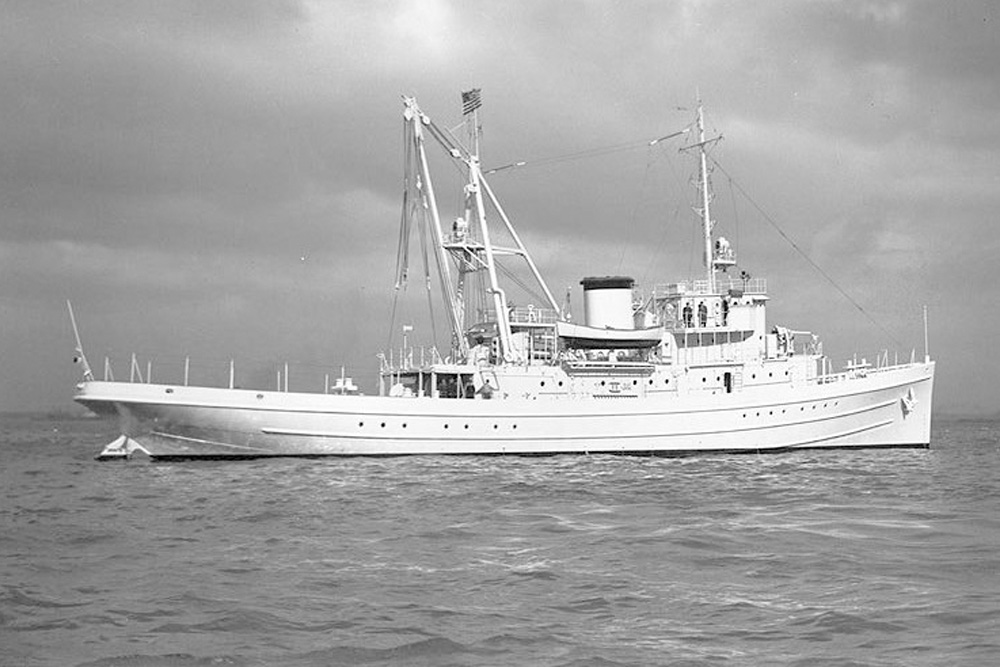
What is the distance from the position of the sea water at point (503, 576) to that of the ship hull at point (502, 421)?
964cm

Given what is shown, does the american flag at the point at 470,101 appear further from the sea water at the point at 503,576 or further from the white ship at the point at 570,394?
the sea water at the point at 503,576

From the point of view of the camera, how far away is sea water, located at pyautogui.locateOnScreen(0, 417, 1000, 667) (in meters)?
9.54

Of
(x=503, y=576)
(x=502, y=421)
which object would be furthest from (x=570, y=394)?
(x=503, y=576)

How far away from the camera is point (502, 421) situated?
3722cm

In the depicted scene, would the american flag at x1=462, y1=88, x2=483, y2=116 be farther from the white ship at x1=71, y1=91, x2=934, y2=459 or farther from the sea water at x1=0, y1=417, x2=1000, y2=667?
the sea water at x1=0, y1=417, x2=1000, y2=667

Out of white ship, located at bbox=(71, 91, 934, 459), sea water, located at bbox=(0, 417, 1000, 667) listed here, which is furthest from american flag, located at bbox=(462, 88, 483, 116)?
sea water, located at bbox=(0, 417, 1000, 667)

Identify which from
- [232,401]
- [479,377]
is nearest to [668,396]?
[479,377]

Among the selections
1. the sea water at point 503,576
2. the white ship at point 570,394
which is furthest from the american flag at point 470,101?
the sea water at point 503,576

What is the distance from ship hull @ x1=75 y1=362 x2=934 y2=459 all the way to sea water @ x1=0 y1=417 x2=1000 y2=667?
9.64 m

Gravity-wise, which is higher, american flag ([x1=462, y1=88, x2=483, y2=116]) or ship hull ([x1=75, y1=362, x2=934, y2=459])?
american flag ([x1=462, y1=88, x2=483, y2=116])

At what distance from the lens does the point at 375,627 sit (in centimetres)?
1036

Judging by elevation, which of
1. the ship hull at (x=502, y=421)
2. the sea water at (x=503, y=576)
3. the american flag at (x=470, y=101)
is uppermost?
the american flag at (x=470, y=101)

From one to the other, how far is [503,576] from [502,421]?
24.1 metres

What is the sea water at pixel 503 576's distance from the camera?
31.3 ft
